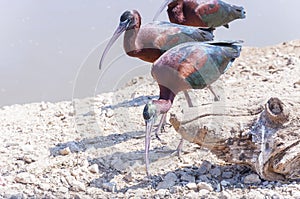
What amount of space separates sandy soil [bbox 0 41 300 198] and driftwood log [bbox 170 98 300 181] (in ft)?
0.19

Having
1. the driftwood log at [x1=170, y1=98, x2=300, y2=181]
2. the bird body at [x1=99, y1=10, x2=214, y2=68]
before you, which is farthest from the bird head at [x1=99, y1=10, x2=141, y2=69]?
the driftwood log at [x1=170, y1=98, x2=300, y2=181]

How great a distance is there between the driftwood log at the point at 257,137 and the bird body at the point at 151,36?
3.29ft

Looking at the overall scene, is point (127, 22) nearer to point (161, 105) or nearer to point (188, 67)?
point (188, 67)

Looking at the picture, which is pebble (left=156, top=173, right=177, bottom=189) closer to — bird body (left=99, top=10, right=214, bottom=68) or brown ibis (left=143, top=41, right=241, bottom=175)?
brown ibis (left=143, top=41, right=241, bottom=175)

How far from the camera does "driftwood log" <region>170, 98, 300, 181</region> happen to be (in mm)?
2529

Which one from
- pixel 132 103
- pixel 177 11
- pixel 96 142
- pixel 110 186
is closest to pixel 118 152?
pixel 96 142

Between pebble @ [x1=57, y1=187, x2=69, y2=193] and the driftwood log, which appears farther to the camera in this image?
pebble @ [x1=57, y1=187, x2=69, y2=193]

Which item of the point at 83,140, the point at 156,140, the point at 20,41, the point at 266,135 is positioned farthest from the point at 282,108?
the point at 20,41

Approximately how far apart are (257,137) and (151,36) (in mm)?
1367

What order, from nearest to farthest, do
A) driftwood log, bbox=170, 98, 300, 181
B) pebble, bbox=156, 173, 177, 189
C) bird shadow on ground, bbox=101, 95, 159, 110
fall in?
1. driftwood log, bbox=170, 98, 300, 181
2. pebble, bbox=156, 173, 177, 189
3. bird shadow on ground, bbox=101, 95, 159, 110

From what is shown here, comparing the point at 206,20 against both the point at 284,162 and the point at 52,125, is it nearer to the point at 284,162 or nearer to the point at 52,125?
the point at 52,125

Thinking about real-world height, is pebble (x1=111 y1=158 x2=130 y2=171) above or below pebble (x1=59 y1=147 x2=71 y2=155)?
below

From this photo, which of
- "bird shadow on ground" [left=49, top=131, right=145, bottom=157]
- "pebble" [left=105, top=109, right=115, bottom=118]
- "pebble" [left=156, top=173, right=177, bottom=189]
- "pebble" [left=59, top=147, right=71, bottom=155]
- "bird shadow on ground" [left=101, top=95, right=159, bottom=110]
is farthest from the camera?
"bird shadow on ground" [left=101, top=95, right=159, bottom=110]

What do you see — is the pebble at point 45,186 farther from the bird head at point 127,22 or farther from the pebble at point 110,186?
the bird head at point 127,22
